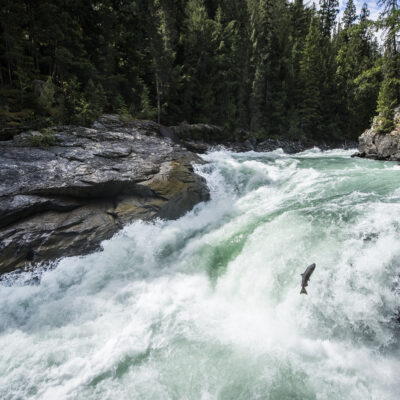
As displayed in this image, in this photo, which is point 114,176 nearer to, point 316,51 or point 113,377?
point 113,377

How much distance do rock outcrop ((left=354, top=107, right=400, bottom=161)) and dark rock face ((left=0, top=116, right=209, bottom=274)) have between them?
1369 centimetres

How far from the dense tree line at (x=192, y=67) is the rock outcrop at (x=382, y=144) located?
2.07 ft

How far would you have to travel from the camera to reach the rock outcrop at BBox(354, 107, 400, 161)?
50.1ft

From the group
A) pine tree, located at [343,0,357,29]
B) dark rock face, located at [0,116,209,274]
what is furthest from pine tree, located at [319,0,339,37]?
dark rock face, located at [0,116,209,274]

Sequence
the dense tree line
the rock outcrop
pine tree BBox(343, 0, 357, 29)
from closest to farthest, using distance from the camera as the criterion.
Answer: the dense tree line → the rock outcrop → pine tree BBox(343, 0, 357, 29)

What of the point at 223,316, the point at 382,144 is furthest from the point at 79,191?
the point at 382,144

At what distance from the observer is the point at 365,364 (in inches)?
135

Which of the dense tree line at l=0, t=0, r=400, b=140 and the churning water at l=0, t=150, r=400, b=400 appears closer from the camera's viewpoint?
the churning water at l=0, t=150, r=400, b=400

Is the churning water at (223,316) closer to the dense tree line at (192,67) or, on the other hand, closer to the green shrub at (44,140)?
the green shrub at (44,140)

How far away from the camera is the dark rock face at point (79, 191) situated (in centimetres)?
586

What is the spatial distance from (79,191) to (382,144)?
18.4m

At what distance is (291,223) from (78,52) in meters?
17.3

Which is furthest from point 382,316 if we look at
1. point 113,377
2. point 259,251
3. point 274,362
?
point 113,377

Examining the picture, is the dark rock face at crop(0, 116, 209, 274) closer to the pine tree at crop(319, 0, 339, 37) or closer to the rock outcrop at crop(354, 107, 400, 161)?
the rock outcrop at crop(354, 107, 400, 161)
